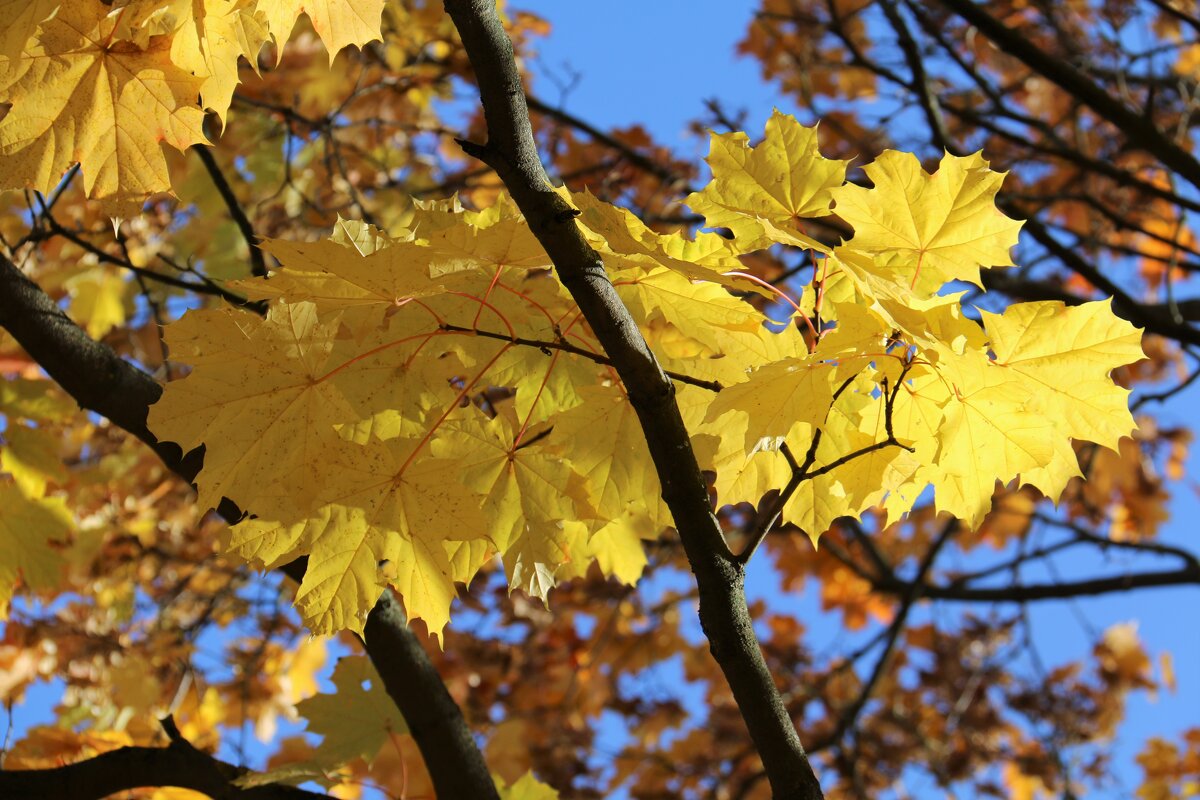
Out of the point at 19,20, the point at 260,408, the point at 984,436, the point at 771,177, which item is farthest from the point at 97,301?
the point at 984,436

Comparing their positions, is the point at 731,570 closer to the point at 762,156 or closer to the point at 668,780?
the point at 762,156

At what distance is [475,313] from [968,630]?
571cm

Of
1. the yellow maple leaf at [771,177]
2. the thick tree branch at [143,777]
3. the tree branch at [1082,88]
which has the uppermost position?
the tree branch at [1082,88]

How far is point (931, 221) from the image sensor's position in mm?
1489

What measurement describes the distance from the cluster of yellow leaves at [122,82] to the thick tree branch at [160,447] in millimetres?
409

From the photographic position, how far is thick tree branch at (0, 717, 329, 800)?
75.8 inches

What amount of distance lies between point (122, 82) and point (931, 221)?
4.24 feet

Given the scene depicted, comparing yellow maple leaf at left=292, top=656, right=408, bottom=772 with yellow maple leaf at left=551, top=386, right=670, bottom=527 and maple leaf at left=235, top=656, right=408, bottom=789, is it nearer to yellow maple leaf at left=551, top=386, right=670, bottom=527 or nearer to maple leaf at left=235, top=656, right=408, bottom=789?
maple leaf at left=235, top=656, right=408, bottom=789

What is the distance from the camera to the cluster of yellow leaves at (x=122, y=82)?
64.1 inches

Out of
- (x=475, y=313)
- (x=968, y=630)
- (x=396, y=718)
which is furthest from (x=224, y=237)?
(x=968, y=630)

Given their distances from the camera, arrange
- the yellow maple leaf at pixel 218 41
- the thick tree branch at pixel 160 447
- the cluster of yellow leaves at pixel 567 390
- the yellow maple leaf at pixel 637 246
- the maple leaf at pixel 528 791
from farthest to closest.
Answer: the maple leaf at pixel 528 791, the thick tree branch at pixel 160 447, the yellow maple leaf at pixel 218 41, the cluster of yellow leaves at pixel 567 390, the yellow maple leaf at pixel 637 246

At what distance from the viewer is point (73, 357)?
2.04 metres

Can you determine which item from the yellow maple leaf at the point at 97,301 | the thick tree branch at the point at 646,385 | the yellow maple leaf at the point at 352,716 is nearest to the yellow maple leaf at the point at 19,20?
the thick tree branch at the point at 646,385

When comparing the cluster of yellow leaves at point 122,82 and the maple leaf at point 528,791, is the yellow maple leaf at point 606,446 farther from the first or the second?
the maple leaf at point 528,791
